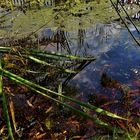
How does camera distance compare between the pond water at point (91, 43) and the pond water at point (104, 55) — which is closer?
the pond water at point (104, 55)

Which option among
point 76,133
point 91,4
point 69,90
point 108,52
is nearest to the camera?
point 76,133

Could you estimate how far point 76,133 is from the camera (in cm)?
208

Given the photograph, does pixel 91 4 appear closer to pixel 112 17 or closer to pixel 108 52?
pixel 112 17

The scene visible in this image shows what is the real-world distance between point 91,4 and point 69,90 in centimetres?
215

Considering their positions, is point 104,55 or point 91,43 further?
point 91,43

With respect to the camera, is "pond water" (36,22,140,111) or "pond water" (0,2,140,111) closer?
"pond water" (36,22,140,111)

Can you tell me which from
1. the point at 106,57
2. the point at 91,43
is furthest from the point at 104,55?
the point at 91,43

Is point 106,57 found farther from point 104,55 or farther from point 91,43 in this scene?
point 91,43

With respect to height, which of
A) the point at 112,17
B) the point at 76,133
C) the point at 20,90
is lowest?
the point at 76,133

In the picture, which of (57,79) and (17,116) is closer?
(17,116)

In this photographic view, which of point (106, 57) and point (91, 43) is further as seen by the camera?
point (91, 43)

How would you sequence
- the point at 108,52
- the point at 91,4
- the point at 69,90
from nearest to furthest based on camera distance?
the point at 69,90 < the point at 108,52 < the point at 91,4

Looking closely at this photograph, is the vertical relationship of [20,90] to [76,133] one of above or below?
above

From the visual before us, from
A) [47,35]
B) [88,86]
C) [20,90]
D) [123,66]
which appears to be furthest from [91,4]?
[20,90]
